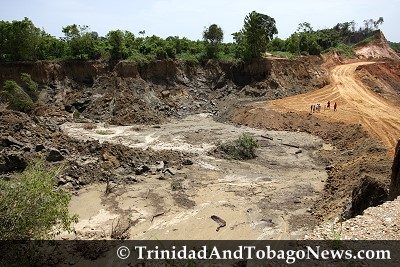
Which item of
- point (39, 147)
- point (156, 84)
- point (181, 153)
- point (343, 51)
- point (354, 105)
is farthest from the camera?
point (343, 51)

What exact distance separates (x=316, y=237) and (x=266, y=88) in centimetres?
3133

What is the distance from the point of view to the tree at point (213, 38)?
40969mm

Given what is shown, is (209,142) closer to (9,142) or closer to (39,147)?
(39,147)

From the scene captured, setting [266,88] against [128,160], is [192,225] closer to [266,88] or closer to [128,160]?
[128,160]

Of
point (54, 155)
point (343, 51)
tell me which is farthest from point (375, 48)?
point (54, 155)

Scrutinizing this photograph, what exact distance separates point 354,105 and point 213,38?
18.6 meters

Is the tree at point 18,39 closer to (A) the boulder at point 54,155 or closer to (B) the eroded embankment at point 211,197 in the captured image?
(B) the eroded embankment at point 211,197

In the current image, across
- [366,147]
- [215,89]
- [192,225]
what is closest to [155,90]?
[215,89]

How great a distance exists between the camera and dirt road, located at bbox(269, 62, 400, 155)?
2525 cm

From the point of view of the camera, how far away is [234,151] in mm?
22359

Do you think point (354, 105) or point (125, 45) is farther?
point (125, 45)

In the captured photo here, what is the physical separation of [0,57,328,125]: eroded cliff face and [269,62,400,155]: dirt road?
8.08 feet

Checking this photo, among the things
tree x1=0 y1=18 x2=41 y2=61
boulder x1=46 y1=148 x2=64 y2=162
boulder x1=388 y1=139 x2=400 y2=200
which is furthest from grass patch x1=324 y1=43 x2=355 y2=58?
boulder x1=46 y1=148 x2=64 y2=162

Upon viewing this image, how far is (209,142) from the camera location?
83.4 feet
